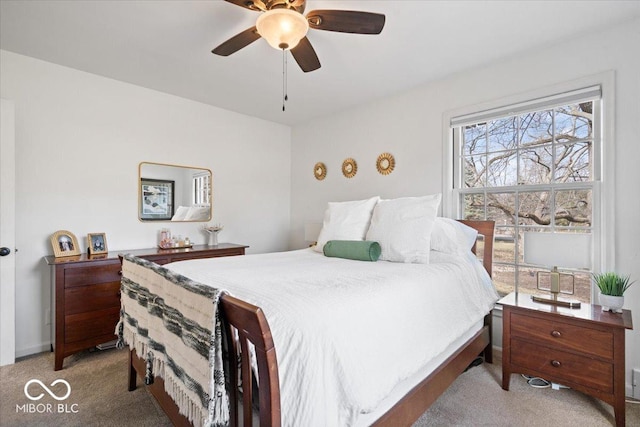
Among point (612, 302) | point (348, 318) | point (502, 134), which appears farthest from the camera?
point (502, 134)

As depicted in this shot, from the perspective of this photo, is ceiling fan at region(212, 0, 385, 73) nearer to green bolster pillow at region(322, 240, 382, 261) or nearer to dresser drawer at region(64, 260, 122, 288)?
green bolster pillow at region(322, 240, 382, 261)

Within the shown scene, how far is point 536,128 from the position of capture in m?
2.51

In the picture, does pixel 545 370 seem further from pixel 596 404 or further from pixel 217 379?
pixel 217 379

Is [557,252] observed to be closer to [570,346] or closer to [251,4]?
[570,346]

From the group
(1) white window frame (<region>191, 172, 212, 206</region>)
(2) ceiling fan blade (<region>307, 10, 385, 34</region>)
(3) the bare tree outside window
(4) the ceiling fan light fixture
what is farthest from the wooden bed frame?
(1) white window frame (<region>191, 172, 212, 206</region>)

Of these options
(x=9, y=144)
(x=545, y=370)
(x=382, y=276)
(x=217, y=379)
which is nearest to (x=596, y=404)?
(x=545, y=370)

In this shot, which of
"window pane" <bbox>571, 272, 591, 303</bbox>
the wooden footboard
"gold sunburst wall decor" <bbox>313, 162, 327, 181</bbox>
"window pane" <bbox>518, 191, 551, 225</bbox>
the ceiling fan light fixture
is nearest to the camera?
the wooden footboard

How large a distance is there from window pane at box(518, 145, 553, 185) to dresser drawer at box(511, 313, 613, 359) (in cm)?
116

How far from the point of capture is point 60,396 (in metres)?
1.97

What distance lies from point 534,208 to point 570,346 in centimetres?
111

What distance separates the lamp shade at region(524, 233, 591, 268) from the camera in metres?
1.88

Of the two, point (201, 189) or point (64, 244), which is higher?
point (201, 189)

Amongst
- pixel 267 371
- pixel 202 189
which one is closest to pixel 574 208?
pixel 267 371

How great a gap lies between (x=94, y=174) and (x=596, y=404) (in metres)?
4.33
